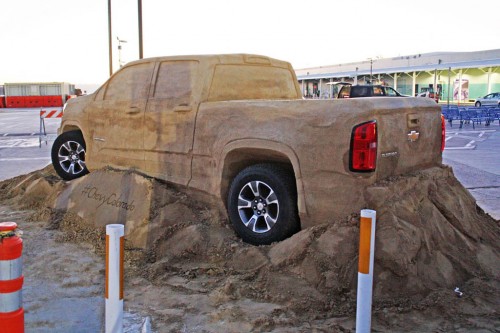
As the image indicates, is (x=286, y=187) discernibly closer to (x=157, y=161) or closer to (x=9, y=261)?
(x=157, y=161)

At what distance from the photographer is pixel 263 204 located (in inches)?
217

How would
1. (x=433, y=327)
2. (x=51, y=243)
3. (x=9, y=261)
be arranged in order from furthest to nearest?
(x=51, y=243)
(x=433, y=327)
(x=9, y=261)

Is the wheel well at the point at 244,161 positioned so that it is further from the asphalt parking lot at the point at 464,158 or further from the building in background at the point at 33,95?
the building in background at the point at 33,95

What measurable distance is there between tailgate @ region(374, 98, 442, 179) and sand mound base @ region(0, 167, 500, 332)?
5.7 inches

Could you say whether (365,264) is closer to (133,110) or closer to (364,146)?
(364,146)

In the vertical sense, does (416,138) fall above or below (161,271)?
above

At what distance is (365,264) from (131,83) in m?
4.76

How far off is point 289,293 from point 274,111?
5.85 feet

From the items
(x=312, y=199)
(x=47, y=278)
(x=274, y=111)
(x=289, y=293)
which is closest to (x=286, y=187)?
(x=312, y=199)

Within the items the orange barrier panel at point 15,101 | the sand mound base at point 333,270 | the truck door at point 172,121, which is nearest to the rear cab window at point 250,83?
the truck door at point 172,121

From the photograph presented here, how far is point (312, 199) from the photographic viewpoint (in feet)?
16.8

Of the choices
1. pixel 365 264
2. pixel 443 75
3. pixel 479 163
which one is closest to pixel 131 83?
pixel 365 264

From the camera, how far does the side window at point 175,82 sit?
654 cm

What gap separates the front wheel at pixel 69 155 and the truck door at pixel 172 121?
189cm
